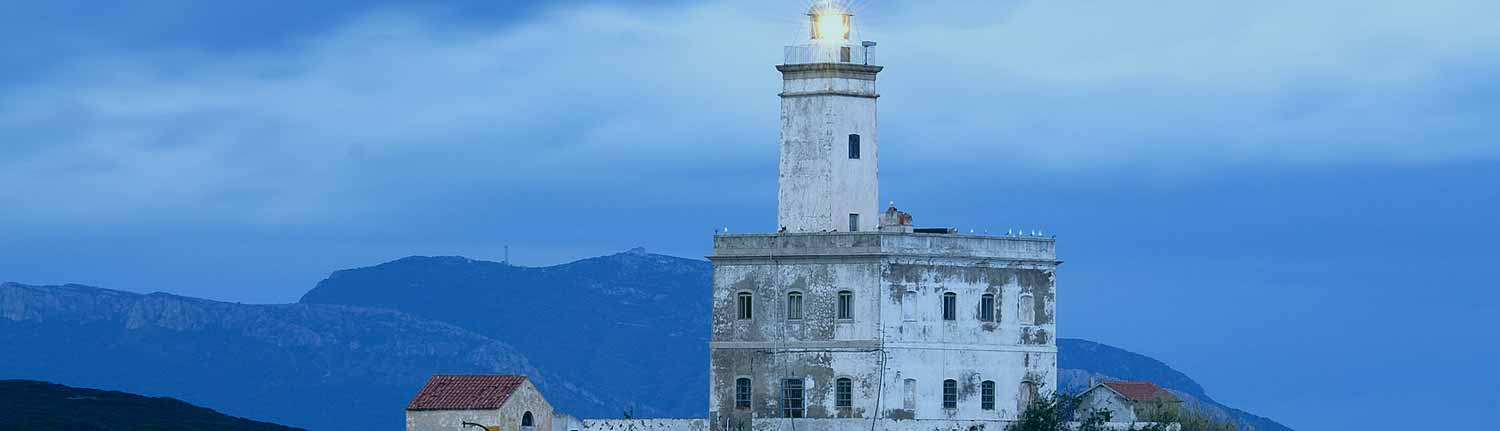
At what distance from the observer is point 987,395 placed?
79438 millimetres

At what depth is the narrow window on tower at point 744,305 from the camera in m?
79.5

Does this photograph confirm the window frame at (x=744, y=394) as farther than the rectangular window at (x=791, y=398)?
Yes

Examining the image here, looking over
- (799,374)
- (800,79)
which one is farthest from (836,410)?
(800,79)

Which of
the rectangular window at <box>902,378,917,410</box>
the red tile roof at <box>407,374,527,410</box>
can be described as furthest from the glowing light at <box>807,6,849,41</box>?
the red tile roof at <box>407,374,527,410</box>

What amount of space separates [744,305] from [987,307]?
6.49 metres

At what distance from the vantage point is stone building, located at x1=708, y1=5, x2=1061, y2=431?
3068 inches

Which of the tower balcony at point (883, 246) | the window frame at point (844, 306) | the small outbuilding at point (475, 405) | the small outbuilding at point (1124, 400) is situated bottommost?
the small outbuilding at point (475, 405)

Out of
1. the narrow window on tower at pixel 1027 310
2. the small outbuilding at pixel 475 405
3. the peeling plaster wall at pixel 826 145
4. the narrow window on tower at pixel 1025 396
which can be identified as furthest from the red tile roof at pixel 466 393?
the narrow window on tower at pixel 1027 310

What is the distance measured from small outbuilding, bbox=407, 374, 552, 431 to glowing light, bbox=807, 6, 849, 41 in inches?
547

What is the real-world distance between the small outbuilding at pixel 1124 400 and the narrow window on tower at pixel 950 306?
5.71 m

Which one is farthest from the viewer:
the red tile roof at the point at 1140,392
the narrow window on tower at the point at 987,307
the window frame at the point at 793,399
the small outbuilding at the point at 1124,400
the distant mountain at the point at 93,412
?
the distant mountain at the point at 93,412

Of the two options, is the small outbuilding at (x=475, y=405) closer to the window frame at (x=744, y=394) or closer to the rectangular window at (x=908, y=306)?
the window frame at (x=744, y=394)

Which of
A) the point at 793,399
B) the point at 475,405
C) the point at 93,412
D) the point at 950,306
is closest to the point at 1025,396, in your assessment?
the point at 950,306

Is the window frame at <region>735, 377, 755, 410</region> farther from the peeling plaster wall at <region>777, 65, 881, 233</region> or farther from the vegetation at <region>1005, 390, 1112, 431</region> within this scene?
the vegetation at <region>1005, 390, 1112, 431</region>
